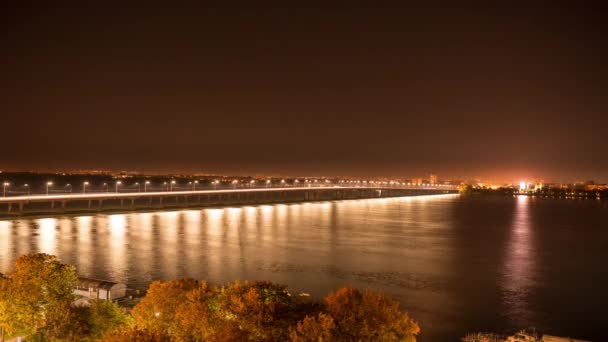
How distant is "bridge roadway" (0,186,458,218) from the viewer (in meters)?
31.9

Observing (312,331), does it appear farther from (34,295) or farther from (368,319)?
(34,295)

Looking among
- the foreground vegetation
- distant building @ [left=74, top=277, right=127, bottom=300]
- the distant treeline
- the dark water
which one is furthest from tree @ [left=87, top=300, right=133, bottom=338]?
the distant treeline

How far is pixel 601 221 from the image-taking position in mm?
36656

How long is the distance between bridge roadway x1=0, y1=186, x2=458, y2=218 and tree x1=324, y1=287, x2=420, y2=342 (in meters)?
27.9

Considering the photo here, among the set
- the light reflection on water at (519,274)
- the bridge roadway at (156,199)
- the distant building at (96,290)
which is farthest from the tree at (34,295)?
the bridge roadway at (156,199)

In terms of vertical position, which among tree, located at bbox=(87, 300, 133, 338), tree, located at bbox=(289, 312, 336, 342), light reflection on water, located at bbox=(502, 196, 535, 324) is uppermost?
tree, located at bbox=(289, 312, 336, 342)

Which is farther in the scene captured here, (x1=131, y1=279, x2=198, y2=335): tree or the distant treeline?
the distant treeline

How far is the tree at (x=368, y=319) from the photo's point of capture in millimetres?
5949

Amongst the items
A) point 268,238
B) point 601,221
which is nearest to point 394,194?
point 601,221

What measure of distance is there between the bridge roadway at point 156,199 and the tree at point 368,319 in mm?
27890

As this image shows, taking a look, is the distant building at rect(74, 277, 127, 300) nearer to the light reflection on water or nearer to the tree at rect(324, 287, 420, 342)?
the tree at rect(324, 287, 420, 342)

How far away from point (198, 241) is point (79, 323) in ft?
48.3

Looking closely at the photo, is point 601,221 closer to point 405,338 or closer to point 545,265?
point 545,265

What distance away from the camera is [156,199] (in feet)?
173
